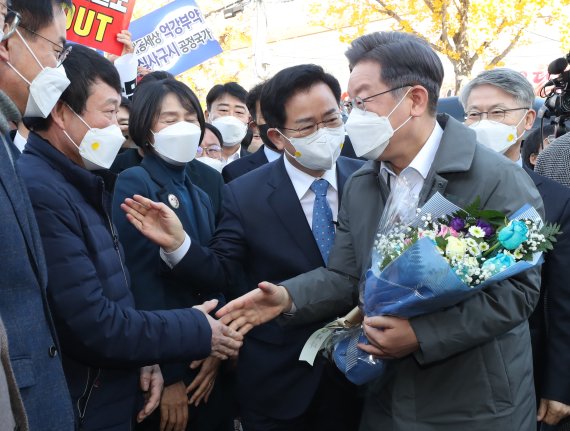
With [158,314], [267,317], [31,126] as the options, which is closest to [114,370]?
[158,314]

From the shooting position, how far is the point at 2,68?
2.30 m

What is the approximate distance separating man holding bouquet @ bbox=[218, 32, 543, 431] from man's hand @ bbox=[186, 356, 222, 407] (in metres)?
0.46

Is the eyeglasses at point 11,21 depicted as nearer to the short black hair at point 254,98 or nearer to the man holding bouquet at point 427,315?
the man holding bouquet at point 427,315

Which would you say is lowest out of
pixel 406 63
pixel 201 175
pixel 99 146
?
pixel 201 175

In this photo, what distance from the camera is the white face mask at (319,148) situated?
3.08 meters

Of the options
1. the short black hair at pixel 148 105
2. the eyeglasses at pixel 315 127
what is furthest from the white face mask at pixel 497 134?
the short black hair at pixel 148 105

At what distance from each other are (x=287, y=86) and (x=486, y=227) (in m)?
1.57

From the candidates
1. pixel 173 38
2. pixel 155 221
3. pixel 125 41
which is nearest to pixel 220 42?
pixel 173 38

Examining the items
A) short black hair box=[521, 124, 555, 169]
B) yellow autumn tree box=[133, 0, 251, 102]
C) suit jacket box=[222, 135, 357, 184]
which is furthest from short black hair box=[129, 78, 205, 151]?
yellow autumn tree box=[133, 0, 251, 102]

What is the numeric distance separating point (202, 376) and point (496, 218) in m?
1.70

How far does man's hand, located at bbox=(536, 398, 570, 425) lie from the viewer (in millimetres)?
2742

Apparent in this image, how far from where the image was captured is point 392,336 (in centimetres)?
202

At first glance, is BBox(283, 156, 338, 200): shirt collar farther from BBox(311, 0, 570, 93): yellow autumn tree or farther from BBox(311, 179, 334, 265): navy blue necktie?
BBox(311, 0, 570, 93): yellow autumn tree

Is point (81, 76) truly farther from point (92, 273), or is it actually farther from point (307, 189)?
point (307, 189)
